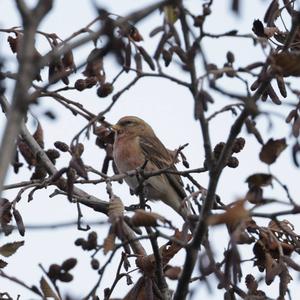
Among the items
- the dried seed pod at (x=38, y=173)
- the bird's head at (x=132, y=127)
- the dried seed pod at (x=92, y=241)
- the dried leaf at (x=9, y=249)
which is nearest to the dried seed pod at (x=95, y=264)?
the dried seed pod at (x=92, y=241)

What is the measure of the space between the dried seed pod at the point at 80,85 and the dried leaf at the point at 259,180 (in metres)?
1.73

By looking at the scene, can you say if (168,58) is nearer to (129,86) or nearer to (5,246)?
(129,86)

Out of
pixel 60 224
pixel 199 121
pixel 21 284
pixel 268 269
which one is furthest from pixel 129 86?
pixel 268 269

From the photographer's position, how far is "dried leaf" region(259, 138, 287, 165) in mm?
3340

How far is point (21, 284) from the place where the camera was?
339 centimetres

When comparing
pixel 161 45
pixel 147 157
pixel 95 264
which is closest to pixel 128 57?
pixel 161 45

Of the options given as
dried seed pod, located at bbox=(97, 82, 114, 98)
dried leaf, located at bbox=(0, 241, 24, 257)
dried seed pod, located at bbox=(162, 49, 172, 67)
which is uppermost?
dried seed pod, located at bbox=(97, 82, 114, 98)

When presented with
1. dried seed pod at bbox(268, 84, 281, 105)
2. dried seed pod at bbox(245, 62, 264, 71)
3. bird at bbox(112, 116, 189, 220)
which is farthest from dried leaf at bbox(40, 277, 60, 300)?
bird at bbox(112, 116, 189, 220)

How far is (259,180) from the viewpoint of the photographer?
327 cm

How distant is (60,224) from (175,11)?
1.08 metres

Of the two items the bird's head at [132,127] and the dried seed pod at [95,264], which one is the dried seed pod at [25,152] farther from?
the bird's head at [132,127]

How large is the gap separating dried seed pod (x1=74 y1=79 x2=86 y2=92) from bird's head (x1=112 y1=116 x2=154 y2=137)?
13.7 ft

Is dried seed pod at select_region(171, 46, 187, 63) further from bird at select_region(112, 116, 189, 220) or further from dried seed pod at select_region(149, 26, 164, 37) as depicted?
bird at select_region(112, 116, 189, 220)

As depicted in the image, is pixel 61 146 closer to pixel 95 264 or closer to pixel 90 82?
pixel 90 82
